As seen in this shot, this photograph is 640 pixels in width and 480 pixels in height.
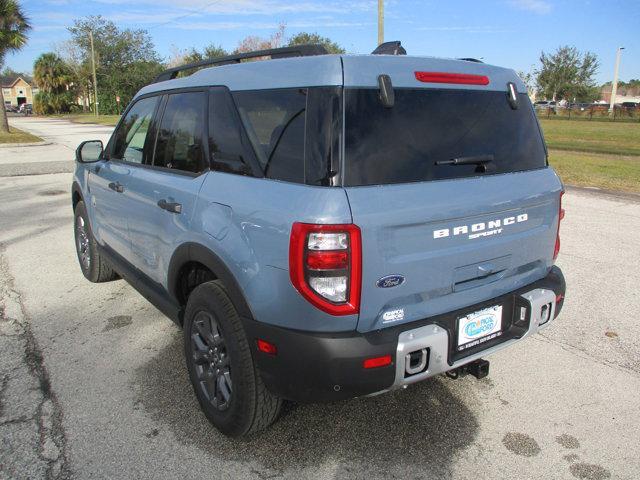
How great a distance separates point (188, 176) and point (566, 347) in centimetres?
281

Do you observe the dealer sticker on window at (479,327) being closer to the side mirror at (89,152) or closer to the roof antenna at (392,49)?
the roof antenna at (392,49)

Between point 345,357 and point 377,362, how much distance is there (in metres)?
0.14

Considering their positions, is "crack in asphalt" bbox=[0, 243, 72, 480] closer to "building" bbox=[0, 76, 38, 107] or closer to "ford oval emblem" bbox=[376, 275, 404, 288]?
"ford oval emblem" bbox=[376, 275, 404, 288]

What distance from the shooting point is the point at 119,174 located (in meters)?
3.83

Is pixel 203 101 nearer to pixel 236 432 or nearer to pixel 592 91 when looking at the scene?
pixel 236 432

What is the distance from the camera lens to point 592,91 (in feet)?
212

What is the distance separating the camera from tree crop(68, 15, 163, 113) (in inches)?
2370

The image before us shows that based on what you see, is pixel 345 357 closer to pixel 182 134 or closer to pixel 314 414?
pixel 314 414

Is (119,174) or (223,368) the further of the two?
(119,174)

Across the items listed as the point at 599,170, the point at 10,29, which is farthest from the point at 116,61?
the point at 599,170

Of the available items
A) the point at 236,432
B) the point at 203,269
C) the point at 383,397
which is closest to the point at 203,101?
the point at 203,269

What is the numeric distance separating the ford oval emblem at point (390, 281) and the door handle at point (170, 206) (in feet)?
4.09

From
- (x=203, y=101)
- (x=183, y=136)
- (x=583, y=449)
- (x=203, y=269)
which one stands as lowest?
(x=583, y=449)

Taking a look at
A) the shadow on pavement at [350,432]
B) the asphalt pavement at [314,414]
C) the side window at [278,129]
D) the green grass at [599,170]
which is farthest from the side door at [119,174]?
the green grass at [599,170]
